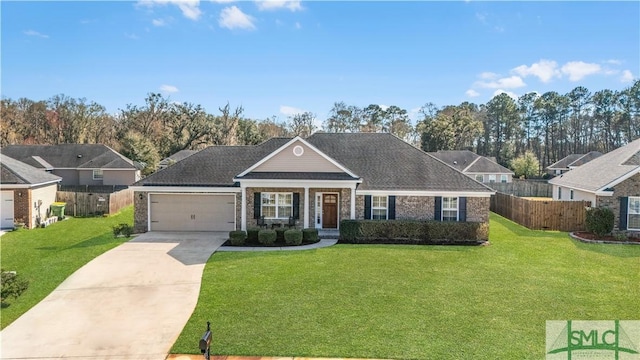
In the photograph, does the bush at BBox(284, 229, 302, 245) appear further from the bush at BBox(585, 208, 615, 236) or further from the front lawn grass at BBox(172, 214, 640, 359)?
the bush at BBox(585, 208, 615, 236)

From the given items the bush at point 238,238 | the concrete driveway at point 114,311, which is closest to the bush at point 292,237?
the bush at point 238,238

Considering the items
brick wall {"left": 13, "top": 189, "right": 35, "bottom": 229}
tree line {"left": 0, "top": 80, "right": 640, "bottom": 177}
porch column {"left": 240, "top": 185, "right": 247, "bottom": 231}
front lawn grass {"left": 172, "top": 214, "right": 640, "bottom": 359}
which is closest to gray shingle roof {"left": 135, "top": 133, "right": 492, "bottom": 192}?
porch column {"left": 240, "top": 185, "right": 247, "bottom": 231}

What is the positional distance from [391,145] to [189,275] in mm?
14128

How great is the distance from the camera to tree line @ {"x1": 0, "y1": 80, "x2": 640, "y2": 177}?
5997 cm

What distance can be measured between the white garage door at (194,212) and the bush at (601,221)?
17410 mm

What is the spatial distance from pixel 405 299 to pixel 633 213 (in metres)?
15.9

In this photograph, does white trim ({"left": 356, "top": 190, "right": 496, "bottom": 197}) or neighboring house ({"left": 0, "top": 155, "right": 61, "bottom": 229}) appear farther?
neighboring house ({"left": 0, "top": 155, "right": 61, "bottom": 229})

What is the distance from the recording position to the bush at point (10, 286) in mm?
10352

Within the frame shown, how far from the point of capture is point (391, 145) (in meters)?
→ 23.2

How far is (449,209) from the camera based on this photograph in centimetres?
1959

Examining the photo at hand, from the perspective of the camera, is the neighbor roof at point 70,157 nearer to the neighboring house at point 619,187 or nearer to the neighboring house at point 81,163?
the neighboring house at point 81,163

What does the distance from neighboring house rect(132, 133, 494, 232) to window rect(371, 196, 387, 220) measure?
5 centimetres

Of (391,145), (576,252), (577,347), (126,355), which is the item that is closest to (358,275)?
(577,347)

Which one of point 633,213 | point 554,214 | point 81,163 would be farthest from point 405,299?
point 81,163
